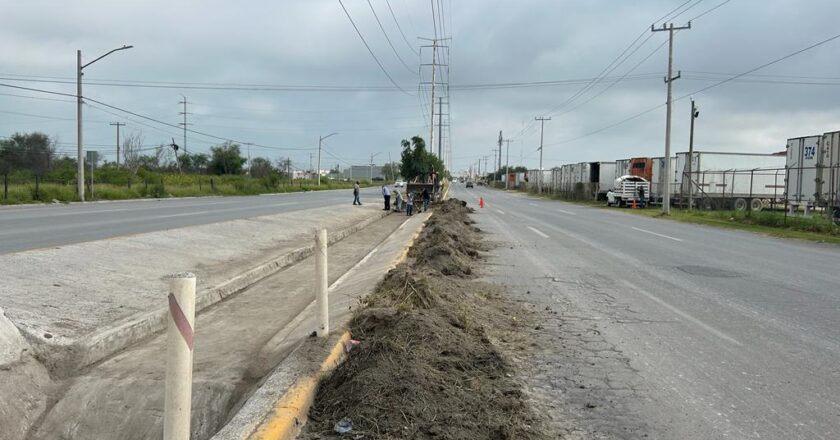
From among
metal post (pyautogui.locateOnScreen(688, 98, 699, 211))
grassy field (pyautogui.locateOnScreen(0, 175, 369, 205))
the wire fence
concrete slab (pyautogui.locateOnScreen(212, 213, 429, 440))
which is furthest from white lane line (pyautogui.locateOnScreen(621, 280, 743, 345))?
grassy field (pyautogui.locateOnScreen(0, 175, 369, 205))

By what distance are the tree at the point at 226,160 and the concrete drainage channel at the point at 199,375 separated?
88874mm

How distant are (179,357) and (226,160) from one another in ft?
312

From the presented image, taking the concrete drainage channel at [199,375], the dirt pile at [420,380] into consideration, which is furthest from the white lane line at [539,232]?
the dirt pile at [420,380]

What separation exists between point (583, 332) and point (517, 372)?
182 centimetres

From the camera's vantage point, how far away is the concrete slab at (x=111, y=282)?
6.11 m

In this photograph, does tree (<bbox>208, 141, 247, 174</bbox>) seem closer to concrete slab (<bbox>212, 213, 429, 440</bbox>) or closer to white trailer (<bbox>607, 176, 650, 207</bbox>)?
white trailer (<bbox>607, 176, 650, 207</bbox>)

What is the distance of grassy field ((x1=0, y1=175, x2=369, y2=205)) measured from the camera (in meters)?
34.5

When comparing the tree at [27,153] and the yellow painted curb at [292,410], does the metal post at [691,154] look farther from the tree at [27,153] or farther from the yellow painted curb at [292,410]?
the tree at [27,153]

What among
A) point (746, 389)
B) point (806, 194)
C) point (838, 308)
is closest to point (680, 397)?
point (746, 389)

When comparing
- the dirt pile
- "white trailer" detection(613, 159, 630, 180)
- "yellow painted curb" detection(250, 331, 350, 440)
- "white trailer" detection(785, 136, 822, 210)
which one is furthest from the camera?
"white trailer" detection(613, 159, 630, 180)

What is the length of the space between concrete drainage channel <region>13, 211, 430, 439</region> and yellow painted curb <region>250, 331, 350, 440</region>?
2.09ft

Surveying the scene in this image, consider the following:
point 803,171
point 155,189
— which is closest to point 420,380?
point 803,171

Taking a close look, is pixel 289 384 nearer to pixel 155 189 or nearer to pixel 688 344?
pixel 688 344

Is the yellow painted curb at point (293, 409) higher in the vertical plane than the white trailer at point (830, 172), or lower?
lower
